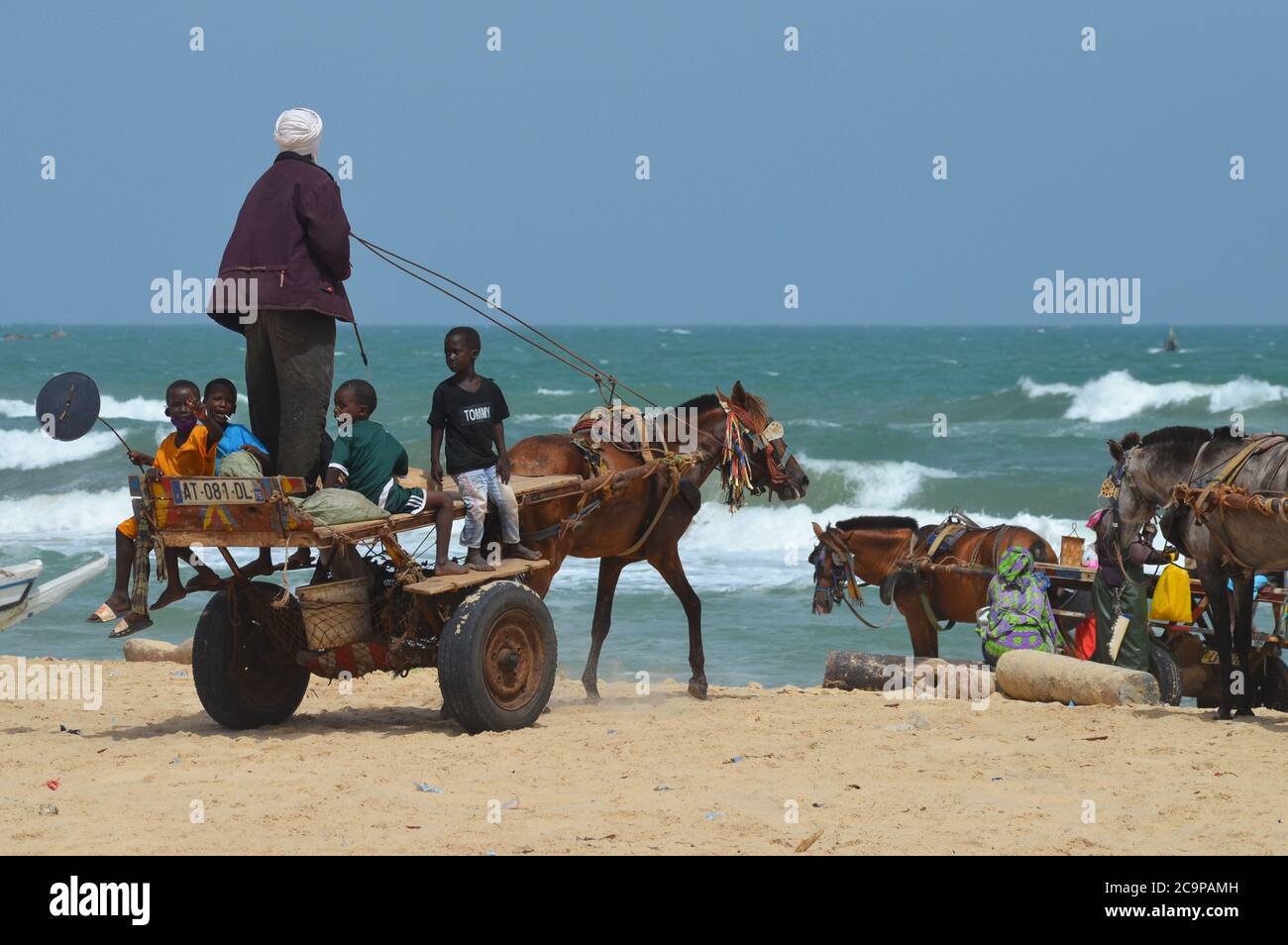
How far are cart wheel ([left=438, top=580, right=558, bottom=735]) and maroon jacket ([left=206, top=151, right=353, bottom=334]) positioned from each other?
1.72m

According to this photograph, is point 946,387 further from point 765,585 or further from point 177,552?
point 177,552

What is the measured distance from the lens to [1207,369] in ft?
218

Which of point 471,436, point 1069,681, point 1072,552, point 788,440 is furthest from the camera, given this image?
point 788,440

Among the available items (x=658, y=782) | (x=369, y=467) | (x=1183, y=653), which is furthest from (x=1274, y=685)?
(x=369, y=467)

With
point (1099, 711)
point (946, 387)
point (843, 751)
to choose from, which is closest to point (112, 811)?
point (843, 751)

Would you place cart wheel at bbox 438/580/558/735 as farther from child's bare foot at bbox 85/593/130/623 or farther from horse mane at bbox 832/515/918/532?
horse mane at bbox 832/515/918/532

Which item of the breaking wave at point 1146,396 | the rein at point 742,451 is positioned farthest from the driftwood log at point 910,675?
the breaking wave at point 1146,396

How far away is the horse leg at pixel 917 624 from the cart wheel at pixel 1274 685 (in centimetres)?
244

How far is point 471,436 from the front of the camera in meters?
8.23

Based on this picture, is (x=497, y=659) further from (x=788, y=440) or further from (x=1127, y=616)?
(x=788, y=440)

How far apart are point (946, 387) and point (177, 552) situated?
48.9 m

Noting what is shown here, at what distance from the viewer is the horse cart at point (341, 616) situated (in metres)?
7.36

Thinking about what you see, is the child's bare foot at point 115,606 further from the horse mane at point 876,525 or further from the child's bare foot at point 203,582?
the horse mane at point 876,525

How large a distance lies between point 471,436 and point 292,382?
3.43ft
